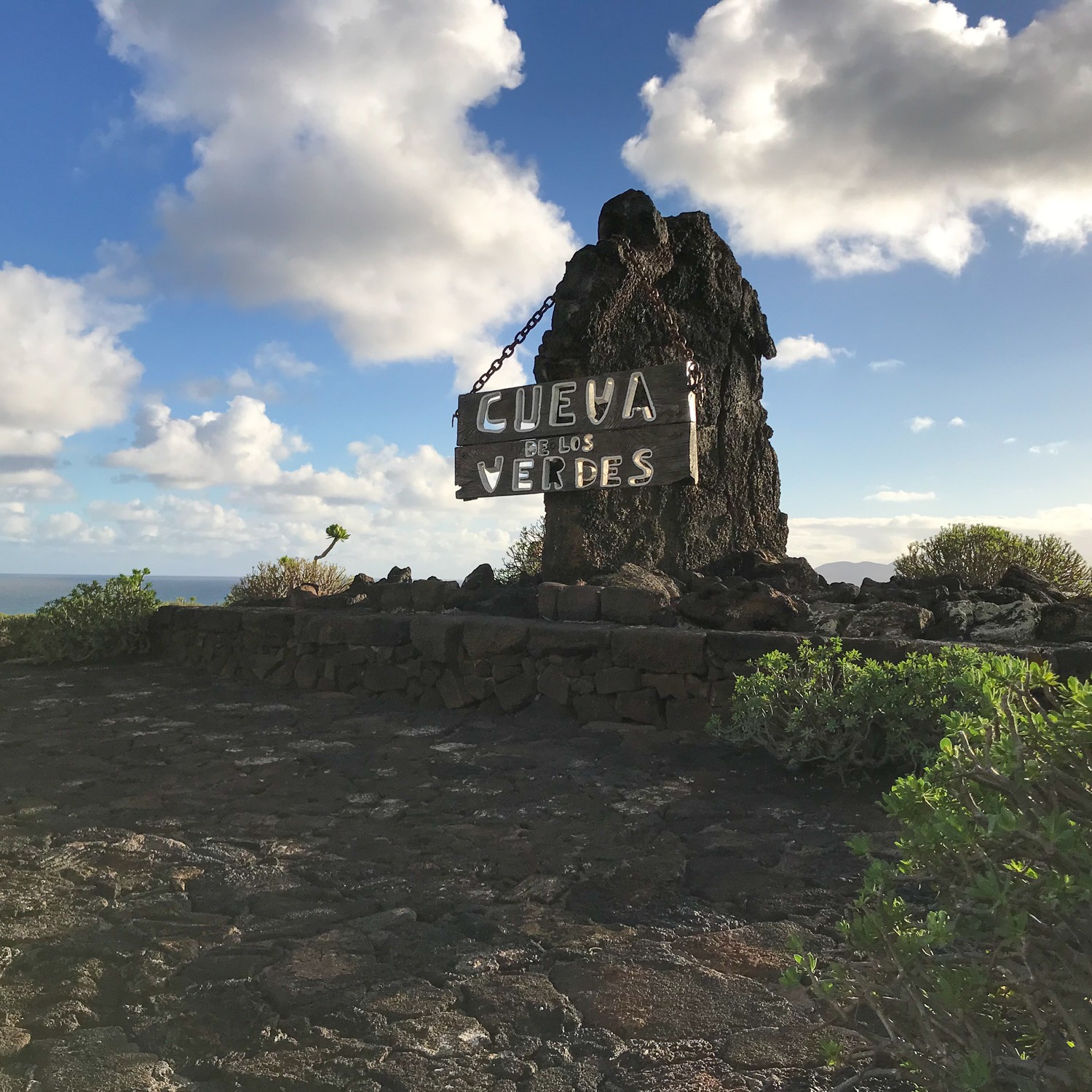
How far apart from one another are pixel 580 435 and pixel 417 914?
5.43 m

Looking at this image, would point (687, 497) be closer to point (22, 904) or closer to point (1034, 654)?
point (1034, 654)

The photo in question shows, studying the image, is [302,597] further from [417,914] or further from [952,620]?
[417,914]

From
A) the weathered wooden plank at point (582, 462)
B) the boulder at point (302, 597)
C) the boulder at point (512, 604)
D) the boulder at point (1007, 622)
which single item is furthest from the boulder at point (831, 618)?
the boulder at point (302, 597)

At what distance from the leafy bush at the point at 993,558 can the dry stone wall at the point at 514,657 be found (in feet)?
19.1

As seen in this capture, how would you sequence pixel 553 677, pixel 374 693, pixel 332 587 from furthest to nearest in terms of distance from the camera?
pixel 332 587 < pixel 374 693 < pixel 553 677

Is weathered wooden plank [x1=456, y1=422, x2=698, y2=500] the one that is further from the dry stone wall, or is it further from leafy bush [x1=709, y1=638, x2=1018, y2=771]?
leafy bush [x1=709, y1=638, x2=1018, y2=771]

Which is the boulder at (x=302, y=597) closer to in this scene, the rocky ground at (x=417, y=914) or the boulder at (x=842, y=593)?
the rocky ground at (x=417, y=914)

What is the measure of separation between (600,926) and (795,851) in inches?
45.9

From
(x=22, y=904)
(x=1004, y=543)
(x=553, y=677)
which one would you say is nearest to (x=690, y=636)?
(x=553, y=677)

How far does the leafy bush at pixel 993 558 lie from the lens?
1061 centimetres

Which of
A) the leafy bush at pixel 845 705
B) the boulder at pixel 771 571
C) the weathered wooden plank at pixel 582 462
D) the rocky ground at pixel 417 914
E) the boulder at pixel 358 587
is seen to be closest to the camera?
the rocky ground at pixel 417 914

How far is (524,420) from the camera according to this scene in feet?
27.4

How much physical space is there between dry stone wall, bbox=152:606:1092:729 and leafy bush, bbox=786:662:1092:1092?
338 centimetres

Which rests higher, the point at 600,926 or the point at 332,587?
the point at 332,587
